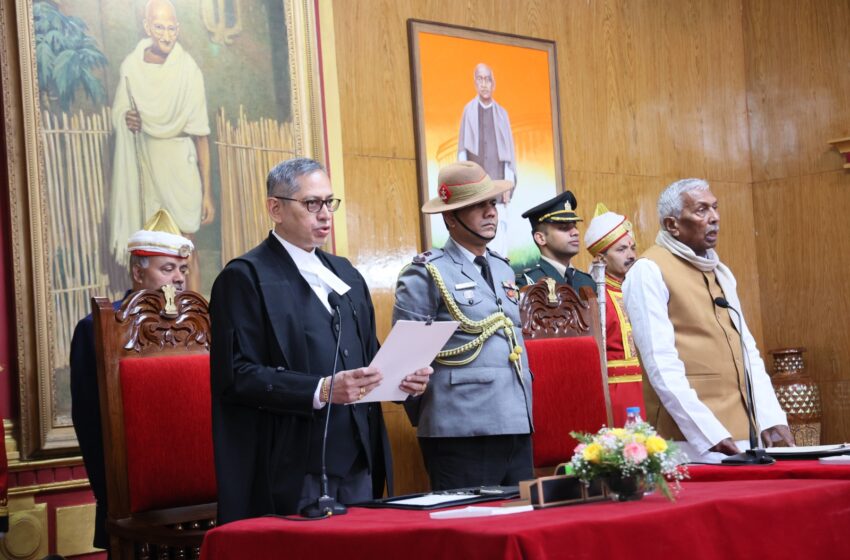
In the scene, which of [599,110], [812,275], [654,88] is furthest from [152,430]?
[812,275]

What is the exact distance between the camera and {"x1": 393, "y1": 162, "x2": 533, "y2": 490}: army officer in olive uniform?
3.45 meters

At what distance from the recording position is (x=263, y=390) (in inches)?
106

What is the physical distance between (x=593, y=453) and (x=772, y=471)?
63cm

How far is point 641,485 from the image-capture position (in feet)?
6.91

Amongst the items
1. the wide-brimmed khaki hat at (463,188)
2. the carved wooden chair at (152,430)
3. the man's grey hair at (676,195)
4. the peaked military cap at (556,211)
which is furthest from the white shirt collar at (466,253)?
the peaked military cap at (556,211)

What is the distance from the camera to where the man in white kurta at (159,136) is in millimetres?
4551

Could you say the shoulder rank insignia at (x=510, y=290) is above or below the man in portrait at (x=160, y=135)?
below

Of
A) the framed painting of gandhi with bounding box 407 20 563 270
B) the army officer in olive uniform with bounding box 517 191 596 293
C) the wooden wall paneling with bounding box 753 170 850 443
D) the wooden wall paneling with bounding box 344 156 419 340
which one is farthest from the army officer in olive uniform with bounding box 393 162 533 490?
the wooden wall paneling with bounding box 753 170 850 443

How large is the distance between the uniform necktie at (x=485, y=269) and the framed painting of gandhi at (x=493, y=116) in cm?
200

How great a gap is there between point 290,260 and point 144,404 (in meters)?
0.64

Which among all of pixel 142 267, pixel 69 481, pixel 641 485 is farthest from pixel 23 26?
pixel 641 485

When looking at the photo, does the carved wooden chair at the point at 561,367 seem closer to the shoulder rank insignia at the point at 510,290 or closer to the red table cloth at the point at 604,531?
the shoulder rank insignia at the point at 510,290

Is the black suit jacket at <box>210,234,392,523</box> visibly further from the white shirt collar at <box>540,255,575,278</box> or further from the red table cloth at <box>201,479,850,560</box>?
the white shirt collar at <box>540,255,575,278</box>

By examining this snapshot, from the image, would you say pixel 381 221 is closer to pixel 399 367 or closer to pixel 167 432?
pixel 167 432
